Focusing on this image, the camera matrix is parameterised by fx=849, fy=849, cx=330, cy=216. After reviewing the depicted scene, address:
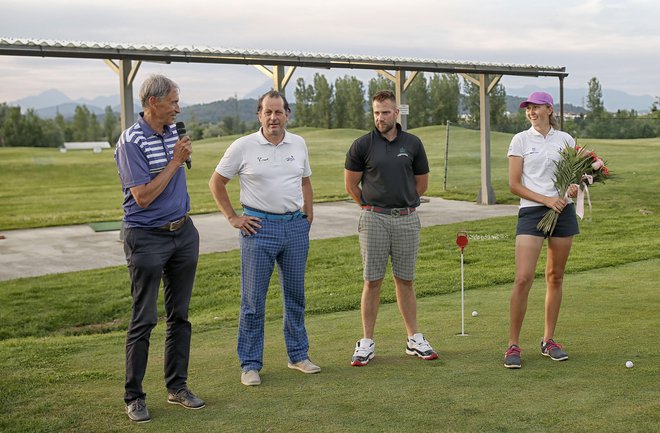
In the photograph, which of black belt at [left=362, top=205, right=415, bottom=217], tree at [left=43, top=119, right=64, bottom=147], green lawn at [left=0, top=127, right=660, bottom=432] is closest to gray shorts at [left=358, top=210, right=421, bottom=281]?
black belt at [left=362, top=205, right=415, bottom=217]

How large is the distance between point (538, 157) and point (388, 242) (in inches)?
46.0

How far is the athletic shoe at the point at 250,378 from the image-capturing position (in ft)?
17.3

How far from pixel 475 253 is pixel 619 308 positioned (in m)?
5.32

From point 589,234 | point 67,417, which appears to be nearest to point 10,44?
point 67,417

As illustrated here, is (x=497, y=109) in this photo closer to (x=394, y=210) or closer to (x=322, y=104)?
(x=322, y=104)

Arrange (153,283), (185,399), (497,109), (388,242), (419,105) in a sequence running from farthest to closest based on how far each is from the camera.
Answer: (419,105)
(497,109)
(388,242)
(185,399)
(153,283)

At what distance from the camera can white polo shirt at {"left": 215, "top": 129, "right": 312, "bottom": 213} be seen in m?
5.43

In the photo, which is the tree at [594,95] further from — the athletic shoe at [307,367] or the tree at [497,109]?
the athletic shoe at [307,367]

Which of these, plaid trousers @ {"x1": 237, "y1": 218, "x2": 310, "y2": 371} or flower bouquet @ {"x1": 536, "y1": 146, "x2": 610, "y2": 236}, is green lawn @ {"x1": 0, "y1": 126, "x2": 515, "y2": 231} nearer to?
plaid trousers @ {"x1": 237, "y1": 218, "x2": 310, "y2": 371}

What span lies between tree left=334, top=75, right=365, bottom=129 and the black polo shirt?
53.4 meters

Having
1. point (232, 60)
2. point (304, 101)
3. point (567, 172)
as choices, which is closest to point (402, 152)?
point (567, 172)

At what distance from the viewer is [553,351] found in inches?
222

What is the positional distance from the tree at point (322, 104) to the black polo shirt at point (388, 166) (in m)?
53.7

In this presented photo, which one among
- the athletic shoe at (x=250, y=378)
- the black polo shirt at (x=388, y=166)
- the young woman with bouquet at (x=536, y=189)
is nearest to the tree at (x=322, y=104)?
the black polo shirt at (x=388, y=166)
